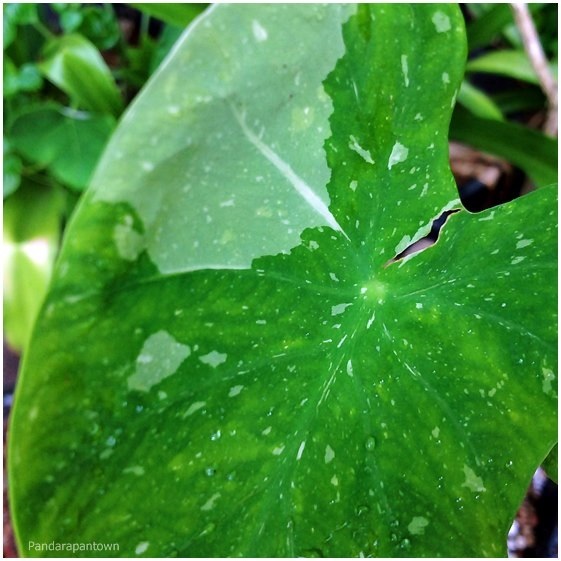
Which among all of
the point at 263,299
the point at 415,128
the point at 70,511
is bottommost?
the point at 70,511

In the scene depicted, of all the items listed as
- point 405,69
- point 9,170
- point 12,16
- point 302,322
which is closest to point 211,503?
point 302,322

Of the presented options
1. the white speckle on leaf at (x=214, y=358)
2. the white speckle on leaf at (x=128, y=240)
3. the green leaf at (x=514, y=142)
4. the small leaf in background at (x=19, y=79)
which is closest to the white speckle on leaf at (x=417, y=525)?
the white speckle on leaf at (x=214, y=358)

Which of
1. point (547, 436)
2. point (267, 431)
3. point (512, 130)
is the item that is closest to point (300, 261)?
point (267, 431)

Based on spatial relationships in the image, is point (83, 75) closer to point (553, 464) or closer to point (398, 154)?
point (398, 154)

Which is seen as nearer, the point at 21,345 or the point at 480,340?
the point at 480,340

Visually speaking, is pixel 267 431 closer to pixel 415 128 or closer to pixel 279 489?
pixel 279 489

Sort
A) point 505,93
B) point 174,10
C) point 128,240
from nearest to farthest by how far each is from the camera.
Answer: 1. point 128,240
2. point 174,10
3. point 505,93
